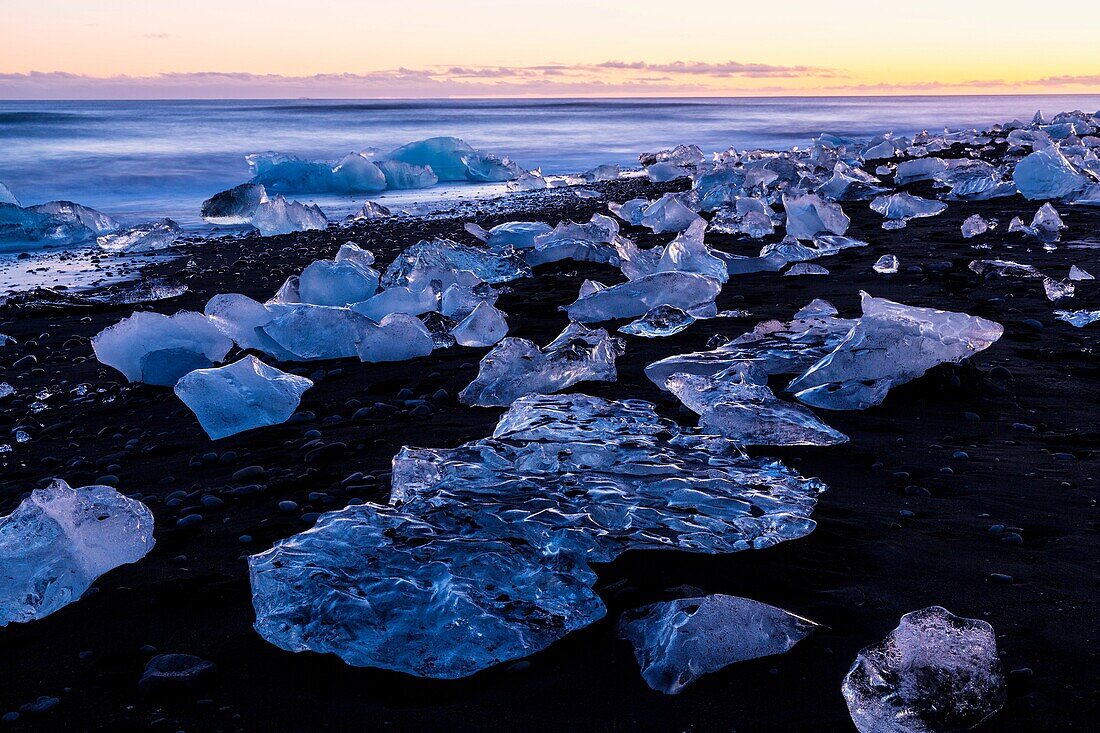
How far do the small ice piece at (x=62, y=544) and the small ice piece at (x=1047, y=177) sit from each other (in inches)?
346

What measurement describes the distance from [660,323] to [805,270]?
155 centimetres

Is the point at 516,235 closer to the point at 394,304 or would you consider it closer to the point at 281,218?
the point at 394,304

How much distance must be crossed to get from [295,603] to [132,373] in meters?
2.30

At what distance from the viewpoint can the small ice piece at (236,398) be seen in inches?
117

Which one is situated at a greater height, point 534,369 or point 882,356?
point 882,356

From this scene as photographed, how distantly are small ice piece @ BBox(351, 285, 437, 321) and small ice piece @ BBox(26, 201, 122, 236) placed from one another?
595cm

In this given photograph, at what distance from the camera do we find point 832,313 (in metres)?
3.89

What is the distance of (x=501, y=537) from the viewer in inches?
77.5

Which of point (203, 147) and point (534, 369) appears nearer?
point (534, 369)

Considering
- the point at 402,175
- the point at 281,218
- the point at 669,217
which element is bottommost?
the point at 281,218

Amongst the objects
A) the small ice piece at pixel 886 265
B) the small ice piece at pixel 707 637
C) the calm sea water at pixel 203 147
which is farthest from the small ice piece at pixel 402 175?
the small ice piece at pixel 707 637

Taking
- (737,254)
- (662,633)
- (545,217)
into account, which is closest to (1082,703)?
(662,633)

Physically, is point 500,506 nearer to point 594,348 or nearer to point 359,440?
point 359,440

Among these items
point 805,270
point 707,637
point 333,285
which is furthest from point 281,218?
point 707,637
